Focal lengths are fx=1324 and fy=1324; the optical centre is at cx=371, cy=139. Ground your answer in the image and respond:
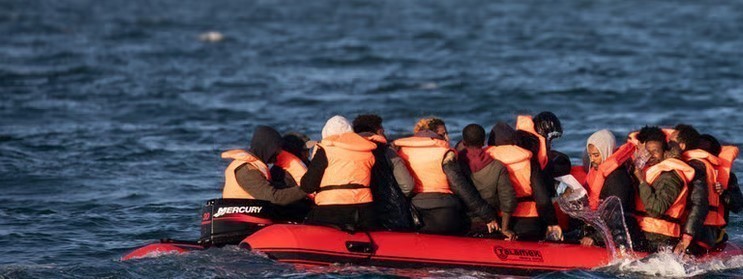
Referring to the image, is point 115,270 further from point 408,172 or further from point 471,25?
point 471,25

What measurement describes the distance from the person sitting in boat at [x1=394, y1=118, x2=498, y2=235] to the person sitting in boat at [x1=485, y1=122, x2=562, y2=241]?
0.30 m

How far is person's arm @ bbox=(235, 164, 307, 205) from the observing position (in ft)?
40.1

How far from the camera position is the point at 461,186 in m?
11.9

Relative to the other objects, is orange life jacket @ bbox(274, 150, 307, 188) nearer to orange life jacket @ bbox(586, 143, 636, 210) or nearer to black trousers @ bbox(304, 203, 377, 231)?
black trousers @ bbox(304, 203, 377, 231)

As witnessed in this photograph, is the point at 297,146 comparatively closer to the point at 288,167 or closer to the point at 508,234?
the point at 288,167

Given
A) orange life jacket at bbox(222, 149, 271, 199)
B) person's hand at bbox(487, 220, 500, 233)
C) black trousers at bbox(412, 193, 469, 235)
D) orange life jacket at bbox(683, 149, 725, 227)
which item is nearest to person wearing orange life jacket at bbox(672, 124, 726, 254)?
orange life jacket at bbox(683, 149, 725, 227)

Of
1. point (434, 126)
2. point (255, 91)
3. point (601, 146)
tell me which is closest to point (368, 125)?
point (434, 126)

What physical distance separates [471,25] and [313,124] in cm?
2325

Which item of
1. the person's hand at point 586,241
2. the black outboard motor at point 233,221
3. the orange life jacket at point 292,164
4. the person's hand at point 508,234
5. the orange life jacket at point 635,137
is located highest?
the orange life jacket at point 635,137

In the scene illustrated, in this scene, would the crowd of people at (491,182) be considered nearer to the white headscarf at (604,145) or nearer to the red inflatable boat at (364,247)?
the white headscarf at (604,145)

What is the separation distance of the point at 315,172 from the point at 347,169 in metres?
0.31

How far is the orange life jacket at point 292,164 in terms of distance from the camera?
41.0 ft

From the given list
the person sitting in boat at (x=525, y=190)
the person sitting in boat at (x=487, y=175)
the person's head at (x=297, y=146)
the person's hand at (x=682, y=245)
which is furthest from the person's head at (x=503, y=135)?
the person's head at (x=297, y=146)

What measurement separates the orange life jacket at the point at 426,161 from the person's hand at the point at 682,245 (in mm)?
2155
